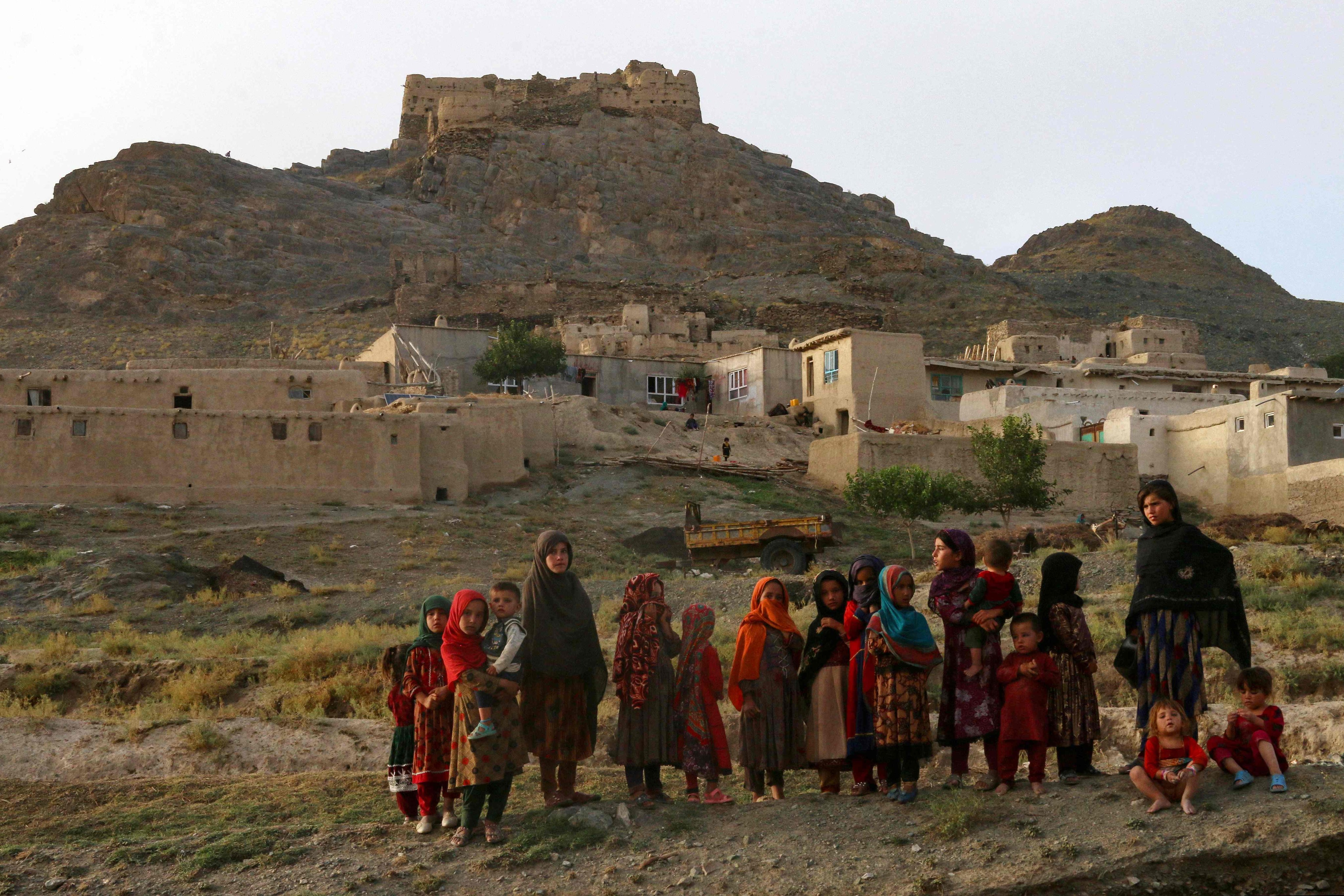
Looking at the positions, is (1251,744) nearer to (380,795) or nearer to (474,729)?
(474,729)

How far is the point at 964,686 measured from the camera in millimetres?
6840

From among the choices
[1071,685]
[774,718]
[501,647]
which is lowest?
[774,718]

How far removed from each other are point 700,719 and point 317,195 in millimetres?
73586

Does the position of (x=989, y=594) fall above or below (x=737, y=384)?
below

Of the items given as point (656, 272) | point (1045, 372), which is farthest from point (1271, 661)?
point (656, 272)

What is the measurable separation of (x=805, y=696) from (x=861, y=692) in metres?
0.40

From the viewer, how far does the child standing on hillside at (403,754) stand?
7.10 meters

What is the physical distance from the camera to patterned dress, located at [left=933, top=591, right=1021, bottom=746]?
6.79m

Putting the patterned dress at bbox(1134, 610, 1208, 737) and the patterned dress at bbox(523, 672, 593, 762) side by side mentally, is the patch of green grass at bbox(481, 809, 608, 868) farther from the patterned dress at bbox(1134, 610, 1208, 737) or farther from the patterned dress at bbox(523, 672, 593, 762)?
the patterned dress at bbox(1134, 610, 1208, 737)

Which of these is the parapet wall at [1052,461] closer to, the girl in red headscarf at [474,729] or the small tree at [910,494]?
the small tree at [910,494]

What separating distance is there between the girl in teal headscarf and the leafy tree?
5346cm

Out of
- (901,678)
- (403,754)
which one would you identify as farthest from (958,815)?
(403,754)

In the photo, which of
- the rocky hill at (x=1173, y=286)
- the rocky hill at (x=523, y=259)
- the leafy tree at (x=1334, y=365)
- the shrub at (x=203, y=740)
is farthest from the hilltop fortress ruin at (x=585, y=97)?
the shrub at (x=203, y=740)

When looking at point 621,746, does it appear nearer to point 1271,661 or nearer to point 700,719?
point 700,719
